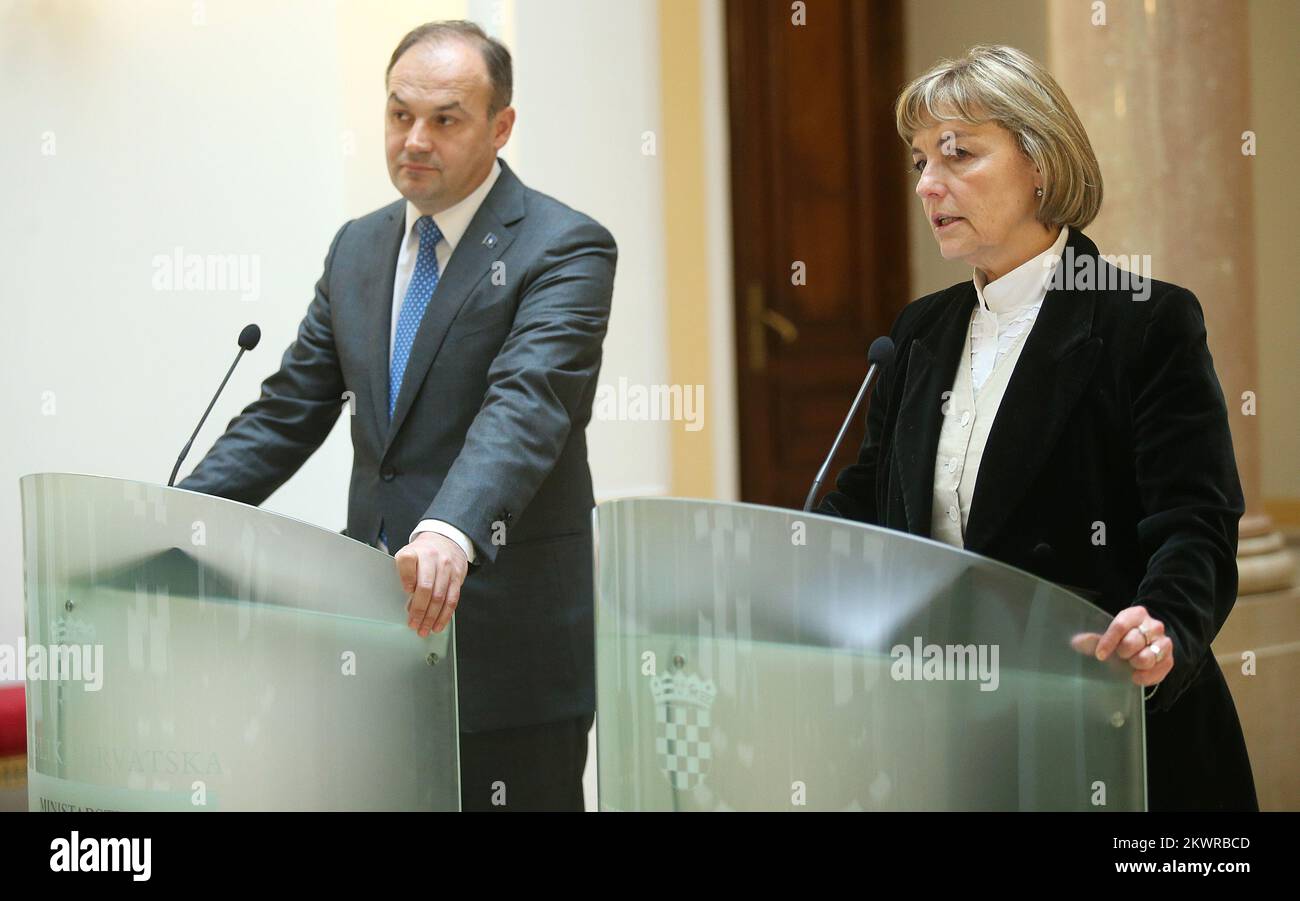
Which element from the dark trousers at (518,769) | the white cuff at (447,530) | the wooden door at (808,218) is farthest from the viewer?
the wooden door at (808,218)

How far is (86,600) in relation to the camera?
1646mm

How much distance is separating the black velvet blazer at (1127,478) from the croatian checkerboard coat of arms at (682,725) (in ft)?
1.32

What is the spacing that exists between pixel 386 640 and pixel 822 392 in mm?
4137

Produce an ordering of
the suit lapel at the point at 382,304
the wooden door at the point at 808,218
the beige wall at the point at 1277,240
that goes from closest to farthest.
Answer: the suit lapel at the point at 382,304 < the wooden door at the point at 808,218 < the beige wall at the point at 1277,240

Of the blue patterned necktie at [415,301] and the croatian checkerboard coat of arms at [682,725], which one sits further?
the blue patterned necktie at [415,301]

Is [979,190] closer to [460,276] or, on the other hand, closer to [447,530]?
[447,530]

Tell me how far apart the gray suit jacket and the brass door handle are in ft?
10.5

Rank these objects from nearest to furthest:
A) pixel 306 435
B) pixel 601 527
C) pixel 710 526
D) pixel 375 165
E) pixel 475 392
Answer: pixel 710 526 → pixel 601 527 → pixel 475 392 → pixel 306 435 → pixel 375 165

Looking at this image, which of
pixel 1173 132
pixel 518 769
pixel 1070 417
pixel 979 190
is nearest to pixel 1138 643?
pixel 1070 417

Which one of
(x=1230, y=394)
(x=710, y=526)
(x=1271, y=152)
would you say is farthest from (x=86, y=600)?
(x=1271, y=152)

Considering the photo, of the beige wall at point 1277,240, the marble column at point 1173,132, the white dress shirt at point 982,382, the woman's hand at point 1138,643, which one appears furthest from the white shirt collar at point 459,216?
→ the beige wall at point 1277,240

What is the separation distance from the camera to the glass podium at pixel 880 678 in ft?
4.12

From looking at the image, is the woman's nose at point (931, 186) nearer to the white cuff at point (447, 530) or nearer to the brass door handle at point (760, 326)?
the white cuff at point (447, 530)
